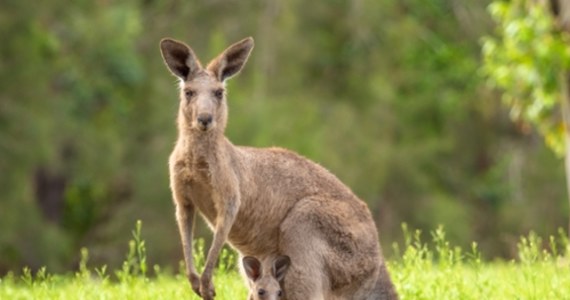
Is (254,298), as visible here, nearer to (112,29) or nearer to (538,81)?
(538,81)

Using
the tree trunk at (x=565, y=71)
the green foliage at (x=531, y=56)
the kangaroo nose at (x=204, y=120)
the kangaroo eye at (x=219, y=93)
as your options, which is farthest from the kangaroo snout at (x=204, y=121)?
the tree trunk at (x=565, y=71)

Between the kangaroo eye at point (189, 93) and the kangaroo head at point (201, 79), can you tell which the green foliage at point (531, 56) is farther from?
the kangaroo eye at point (189, 93)

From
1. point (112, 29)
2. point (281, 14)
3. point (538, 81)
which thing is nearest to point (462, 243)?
point (281, 14)

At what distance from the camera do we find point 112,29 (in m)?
32.3

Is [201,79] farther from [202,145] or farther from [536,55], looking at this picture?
[536,55]

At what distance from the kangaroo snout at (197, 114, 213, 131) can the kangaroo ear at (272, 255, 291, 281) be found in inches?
36.7

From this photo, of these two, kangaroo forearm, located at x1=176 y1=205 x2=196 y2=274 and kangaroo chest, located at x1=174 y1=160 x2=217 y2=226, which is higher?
kangaroo chest, located at x1=174 y1=160 x2=217 y2=226

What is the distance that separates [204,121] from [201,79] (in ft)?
1.29

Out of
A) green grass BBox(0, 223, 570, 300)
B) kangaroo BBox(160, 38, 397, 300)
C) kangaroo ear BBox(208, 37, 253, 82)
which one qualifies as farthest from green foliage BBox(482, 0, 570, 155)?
kangaroo ear BBox(208, 37, 253, 82)

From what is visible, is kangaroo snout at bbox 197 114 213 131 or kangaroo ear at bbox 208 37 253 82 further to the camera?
kangaroo ear at bbox 208 37 253 82

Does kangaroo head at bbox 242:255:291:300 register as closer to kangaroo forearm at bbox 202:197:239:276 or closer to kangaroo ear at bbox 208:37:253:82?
kangaroo forearm at bbox 202:197:239:276

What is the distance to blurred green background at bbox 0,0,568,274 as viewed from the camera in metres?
30.5

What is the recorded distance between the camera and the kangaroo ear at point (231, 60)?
927 centimetres

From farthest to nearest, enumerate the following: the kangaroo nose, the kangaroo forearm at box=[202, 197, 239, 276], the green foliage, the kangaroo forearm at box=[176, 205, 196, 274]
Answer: the green foliage
the kangaroo forearm at box=[176, 205, 196, 274]
the kangaroo forearm at box=[202, 197, 239, 276]
the kangaroo nose
